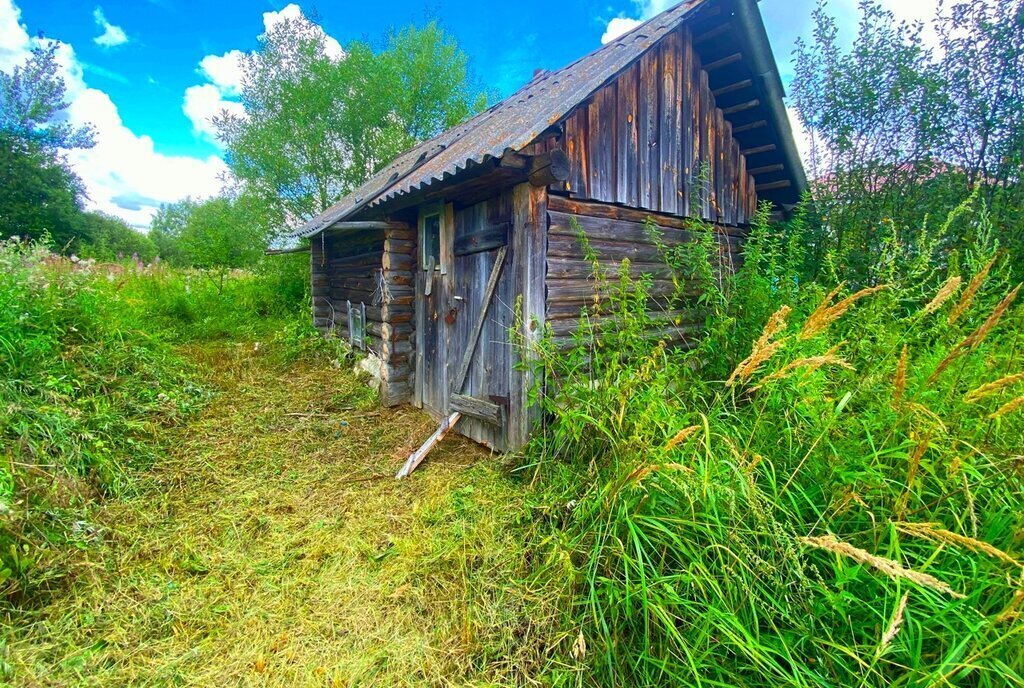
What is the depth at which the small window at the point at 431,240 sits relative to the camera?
5.21 meters

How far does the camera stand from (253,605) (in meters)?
2.55

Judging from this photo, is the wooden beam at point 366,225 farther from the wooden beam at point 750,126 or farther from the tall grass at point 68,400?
the wooden beam at point 750,126

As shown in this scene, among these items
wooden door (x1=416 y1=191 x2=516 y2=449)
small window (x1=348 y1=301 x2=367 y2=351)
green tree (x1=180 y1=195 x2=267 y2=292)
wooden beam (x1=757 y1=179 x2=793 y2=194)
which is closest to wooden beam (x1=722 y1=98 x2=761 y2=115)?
wooden beam (x1=757 y1=179 x2=793 y2=194)

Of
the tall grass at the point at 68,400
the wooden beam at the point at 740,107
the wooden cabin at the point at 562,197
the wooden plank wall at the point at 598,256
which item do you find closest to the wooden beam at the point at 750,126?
the wooden cabin at the point at 562,197

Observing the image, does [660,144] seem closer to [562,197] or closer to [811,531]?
[562,197]

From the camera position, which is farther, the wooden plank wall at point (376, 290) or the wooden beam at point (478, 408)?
the wooden plank wall at point (376, 290)

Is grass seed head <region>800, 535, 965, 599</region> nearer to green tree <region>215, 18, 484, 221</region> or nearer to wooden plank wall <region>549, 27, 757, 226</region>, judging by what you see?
wooden plank wall <region>549, 27, 757, 226</region>

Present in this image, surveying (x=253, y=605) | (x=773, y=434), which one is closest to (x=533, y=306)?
(x=773, y=434)

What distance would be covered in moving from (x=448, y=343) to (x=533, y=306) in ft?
5.35

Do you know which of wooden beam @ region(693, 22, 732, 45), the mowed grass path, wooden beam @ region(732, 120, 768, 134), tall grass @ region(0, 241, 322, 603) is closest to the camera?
the mowed grass path

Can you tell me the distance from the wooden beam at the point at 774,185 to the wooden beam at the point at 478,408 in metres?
5.24

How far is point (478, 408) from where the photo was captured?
4.36 metres

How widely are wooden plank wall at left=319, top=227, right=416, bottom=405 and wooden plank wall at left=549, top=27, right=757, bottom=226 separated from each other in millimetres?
2713

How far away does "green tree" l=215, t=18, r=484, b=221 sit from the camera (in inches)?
475
